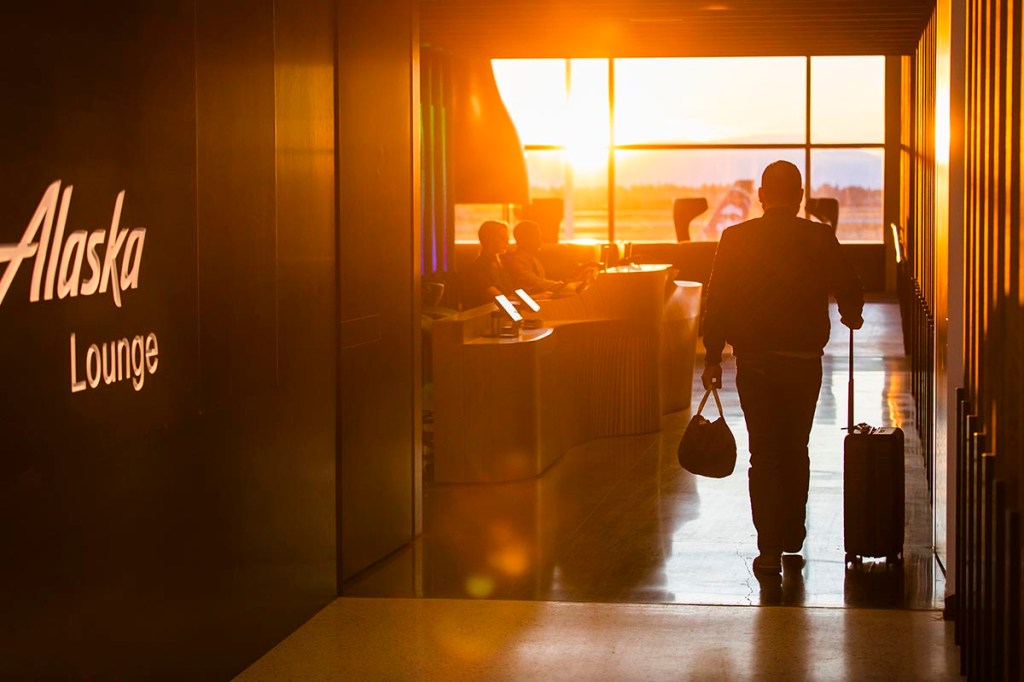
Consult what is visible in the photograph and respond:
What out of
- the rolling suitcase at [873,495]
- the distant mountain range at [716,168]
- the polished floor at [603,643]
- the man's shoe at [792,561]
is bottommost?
the polished floor at [603,643]

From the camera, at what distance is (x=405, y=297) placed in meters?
6.32

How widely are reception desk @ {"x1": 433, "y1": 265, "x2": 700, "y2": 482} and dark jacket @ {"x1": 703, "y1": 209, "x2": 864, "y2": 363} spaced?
2.23 meters

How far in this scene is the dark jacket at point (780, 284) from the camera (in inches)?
217

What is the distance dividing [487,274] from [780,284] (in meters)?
4.06

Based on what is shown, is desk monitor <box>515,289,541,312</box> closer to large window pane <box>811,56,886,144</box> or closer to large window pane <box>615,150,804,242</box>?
large window pane <box>811,56,886,144</box>

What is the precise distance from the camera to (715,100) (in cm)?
2633

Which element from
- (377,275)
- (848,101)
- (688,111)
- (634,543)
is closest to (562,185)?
(688,111)

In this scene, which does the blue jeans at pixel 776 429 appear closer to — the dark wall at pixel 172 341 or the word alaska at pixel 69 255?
the dark wall at pixel 172 341

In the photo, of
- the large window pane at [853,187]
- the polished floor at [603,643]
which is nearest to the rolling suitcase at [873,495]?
the polished floor at [603,643]

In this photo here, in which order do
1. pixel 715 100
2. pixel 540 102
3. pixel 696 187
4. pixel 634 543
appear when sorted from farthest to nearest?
pixel 696 187 → pixel 715 100 → pixel 540 102 → pixel 634 543

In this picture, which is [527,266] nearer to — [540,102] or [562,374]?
[562,374]

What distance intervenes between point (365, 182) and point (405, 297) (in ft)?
2.30

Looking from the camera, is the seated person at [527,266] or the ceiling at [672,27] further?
the seated person at [527,266]

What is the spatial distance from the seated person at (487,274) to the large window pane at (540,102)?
14816 mm
